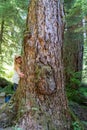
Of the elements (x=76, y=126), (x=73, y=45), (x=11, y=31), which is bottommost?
(x=76, y=126)

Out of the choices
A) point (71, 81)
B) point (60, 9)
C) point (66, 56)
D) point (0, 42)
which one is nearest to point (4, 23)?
point (0, 42)

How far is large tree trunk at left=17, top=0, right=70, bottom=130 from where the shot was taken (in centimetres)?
492

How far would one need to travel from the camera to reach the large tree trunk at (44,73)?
492cm

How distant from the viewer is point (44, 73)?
4863 mm

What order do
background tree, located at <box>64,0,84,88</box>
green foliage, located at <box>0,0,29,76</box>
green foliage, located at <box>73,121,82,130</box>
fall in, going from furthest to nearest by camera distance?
1. green foliage, located at <box>0,0,29,76</box>
2. background tree, located at <box>64,0,84,88</box>
3. green foliage, located at <box>73,121,82,130</box>

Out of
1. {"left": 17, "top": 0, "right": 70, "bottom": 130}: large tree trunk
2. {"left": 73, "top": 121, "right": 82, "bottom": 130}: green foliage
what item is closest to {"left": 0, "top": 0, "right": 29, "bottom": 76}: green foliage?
{"left": 17, "top": 0, "right": 70, "bottom": 130}: large tree trunk

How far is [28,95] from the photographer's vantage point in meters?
5.06

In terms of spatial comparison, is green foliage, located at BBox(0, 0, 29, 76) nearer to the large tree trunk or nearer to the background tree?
the background tree

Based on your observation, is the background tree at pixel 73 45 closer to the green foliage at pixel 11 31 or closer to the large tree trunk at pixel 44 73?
the green foliage at pixel 11 31

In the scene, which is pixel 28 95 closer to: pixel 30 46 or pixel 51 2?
pixel 30 46

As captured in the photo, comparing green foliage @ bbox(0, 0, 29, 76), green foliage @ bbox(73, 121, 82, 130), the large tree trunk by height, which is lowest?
green foliage @ bbox(73, 121, 82, 130)

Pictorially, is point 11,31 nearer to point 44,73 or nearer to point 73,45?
point 73,45

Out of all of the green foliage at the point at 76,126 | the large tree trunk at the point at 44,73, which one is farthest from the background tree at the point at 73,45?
the green foliage at the point at 76,126

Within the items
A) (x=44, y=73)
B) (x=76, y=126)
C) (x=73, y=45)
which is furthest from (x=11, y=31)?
(x=76, y=126)
